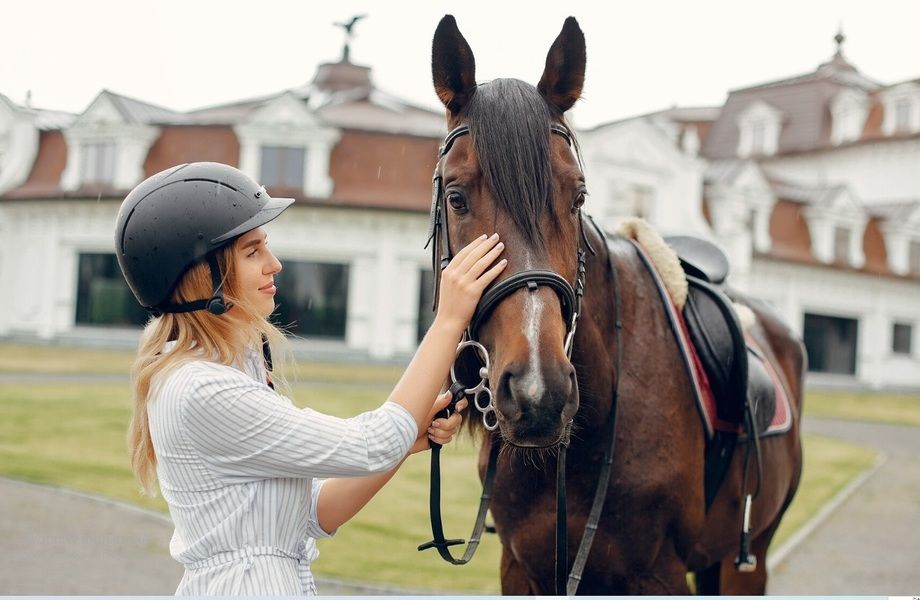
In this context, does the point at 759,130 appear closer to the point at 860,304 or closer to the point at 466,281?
the point at 860,304

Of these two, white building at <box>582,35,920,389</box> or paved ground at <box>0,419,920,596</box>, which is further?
white building at <box>582,35,920,389</box>

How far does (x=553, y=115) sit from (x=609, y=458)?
90 centimetres

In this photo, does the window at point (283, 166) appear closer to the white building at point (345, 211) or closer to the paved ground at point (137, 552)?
the white building at point (345, 211)

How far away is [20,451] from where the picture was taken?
927 centimetres

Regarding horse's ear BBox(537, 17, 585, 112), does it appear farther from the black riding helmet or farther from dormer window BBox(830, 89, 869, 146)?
dormer window BBox(830, 89, 869, 146)

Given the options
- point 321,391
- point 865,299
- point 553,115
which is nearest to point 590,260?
point 553,115

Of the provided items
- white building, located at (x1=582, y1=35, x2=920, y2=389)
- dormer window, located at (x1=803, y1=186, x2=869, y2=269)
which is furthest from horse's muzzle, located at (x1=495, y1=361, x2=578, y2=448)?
dormer window, located at (x1=803, y1=186, x2=869, y2=269)

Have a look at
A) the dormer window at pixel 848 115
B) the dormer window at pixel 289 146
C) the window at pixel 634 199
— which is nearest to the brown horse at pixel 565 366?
the dormer window at pixel 289 146

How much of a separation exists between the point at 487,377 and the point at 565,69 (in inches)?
29.3

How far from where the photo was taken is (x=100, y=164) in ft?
67.9

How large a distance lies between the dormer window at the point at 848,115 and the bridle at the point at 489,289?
30.6 m

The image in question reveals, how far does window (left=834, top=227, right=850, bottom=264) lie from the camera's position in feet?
89.2

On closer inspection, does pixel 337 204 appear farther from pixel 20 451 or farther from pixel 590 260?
pixel 590 260

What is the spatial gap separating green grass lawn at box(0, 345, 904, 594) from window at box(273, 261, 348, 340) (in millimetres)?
3876
